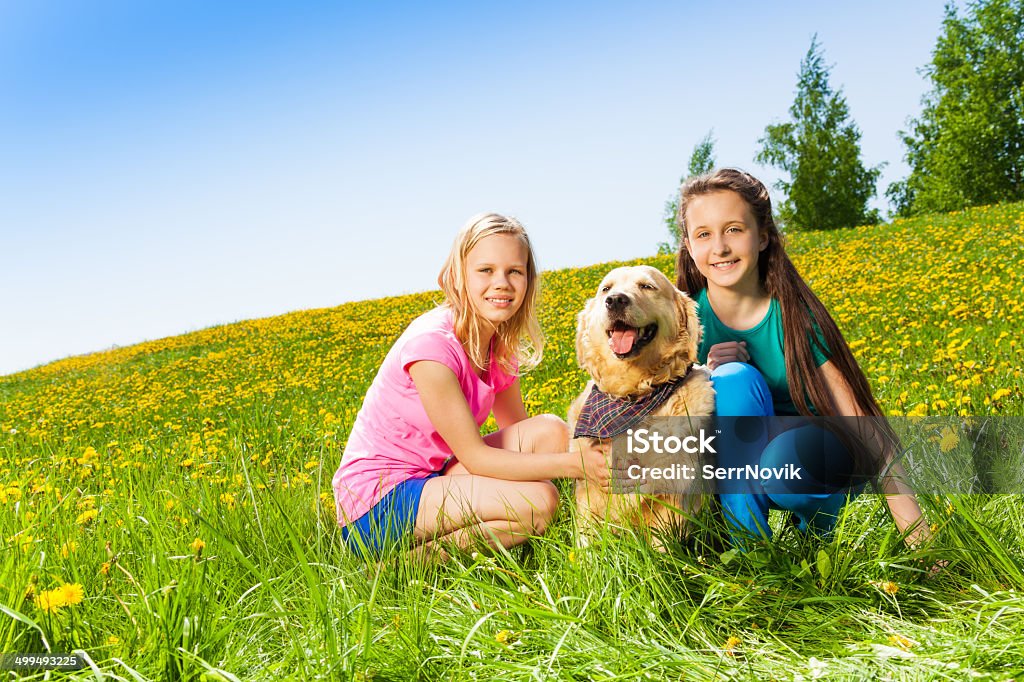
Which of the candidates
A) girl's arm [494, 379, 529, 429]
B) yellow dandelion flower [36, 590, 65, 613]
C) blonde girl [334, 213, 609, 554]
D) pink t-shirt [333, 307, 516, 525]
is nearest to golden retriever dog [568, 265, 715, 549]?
blonde girl [334, 213, 609, 554]

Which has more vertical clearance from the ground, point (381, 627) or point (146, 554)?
point (146, 554)

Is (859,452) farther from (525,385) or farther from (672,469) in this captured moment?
(525,385)

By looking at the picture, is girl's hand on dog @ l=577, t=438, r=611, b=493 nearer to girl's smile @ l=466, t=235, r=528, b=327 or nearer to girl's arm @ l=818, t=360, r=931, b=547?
girl's smile @ l=466, t=235, r=528, b=327

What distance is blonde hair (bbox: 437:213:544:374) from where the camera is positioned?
9.77ft

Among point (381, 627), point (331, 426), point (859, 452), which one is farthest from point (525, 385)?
point (381, 627)

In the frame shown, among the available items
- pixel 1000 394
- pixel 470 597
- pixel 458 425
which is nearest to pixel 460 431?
pixel 458 425

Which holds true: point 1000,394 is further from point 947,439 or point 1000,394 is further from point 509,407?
point 509,407

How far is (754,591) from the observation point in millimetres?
2170

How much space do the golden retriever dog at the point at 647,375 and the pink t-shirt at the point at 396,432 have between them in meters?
0.58

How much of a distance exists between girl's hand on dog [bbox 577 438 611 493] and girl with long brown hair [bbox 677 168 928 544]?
1.35ft

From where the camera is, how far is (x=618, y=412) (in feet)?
8.47

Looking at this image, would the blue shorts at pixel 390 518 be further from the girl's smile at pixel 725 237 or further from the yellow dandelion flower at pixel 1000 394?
the yellow dandelion flower at pixel 1000 394

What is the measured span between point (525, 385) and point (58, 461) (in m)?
4.15

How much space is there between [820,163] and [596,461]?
30692 millimetres
